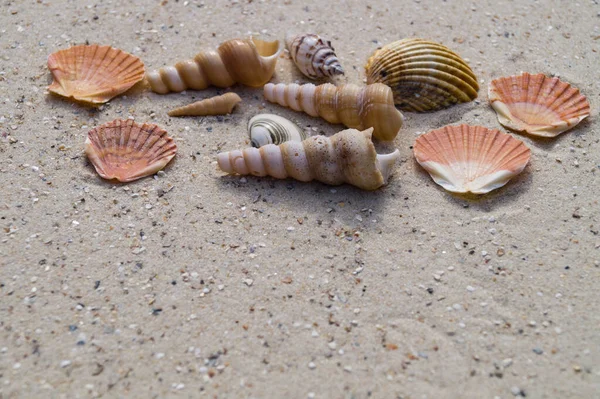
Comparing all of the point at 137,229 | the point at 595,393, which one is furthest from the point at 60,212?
the point at 595,393

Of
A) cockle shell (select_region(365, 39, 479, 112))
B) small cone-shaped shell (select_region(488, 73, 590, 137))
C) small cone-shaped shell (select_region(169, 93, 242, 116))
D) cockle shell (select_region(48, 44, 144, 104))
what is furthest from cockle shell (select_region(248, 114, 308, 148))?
small cone-shaped shell (select_region(488, 73, 590, 137))

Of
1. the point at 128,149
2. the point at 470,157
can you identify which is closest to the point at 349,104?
the point at 470,157

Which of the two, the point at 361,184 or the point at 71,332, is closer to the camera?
the point at 71,332

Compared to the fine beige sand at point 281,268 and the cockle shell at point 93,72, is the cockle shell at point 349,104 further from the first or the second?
the cockle shell at point 93,72

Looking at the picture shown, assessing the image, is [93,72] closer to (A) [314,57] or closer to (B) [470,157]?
(A) [314,57]

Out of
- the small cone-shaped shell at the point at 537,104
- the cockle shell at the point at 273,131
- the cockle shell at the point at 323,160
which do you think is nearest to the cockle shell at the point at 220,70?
the cockle shell at the point at 273,131

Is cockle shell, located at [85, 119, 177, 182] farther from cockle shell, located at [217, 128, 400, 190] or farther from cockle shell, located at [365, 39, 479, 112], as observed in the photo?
cockle shell, located at [365, 39, 479, 112]

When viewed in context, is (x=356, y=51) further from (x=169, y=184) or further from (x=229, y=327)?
(x=229, y=327)
